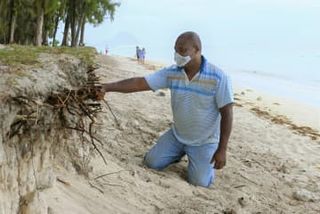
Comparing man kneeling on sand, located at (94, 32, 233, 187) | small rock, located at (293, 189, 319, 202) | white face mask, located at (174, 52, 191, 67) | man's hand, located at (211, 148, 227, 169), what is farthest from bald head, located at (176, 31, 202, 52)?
small rock, located at (293, 189, 319, 202)

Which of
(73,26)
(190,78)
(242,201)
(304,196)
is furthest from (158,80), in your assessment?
(73,26)

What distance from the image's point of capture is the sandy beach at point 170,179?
15.2 ft

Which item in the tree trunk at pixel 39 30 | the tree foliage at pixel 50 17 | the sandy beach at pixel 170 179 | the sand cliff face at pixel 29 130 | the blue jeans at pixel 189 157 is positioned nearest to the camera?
the sand cliff face at pixel 29 130

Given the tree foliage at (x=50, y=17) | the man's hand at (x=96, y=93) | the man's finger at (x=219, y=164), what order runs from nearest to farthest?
1. the man's hand at (x=96, y=93)
2. the man's finger at (x=219, y=164)
3. the tree foliage at (x=50, y=17)

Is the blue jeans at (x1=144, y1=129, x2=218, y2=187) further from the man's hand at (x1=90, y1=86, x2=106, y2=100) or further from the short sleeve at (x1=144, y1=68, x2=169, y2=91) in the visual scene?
the man's hand at (x1=90, y1=86, x2=106, y2=100)

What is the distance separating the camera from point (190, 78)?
5527mm

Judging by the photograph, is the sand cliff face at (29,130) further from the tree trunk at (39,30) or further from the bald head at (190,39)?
the tree trunk at (39,30)

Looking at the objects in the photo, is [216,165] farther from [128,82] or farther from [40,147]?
[40,147]

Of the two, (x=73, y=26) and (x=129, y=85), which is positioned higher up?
(x=129, y=85)

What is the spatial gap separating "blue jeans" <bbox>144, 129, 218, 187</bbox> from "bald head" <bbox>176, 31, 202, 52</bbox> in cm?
109

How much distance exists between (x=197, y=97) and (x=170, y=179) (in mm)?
896

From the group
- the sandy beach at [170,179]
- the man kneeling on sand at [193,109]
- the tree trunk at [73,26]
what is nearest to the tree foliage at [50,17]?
the tree trunk at [73,26]

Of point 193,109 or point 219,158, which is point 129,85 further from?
point 219,158

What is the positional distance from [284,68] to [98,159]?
41728 millimetres
